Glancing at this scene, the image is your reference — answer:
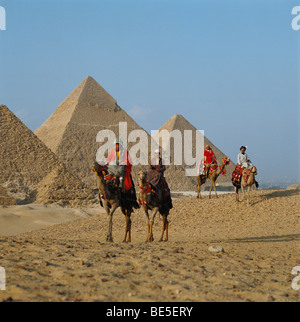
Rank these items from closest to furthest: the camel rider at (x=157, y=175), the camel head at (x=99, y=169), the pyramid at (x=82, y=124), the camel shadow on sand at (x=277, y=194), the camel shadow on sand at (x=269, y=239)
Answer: the camel head at (x=99, y=169) < the camel rider at (x=157, y=175) < the camel shadow on sand at (x=269, y=239) < the camel shadow on sand at (x=277, y=194) < the pyramid at (x=82, y=124)

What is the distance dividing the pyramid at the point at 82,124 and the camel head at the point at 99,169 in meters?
48.4

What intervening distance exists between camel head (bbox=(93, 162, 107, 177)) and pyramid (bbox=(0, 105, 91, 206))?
67.5 ft

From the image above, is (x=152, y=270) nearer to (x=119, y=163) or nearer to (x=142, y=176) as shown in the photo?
(x=142, y=176)

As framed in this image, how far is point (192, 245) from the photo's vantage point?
29.3 feet

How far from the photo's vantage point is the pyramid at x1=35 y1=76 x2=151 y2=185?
2421 inches

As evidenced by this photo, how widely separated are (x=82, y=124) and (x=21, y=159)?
1307 inches

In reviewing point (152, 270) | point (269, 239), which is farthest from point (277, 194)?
point (152, 270)

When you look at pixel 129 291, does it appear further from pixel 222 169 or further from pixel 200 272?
pixel 222 169

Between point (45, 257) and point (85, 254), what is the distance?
0.62 m

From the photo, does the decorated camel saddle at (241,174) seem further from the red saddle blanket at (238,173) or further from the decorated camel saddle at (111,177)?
the decorated camel saddle at (111,177)

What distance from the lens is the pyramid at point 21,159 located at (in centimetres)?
3065

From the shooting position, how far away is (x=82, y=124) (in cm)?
6688

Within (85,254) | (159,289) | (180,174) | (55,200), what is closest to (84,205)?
(55,200)

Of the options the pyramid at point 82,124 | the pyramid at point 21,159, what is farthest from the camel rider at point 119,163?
the pyramid at point 82,124
